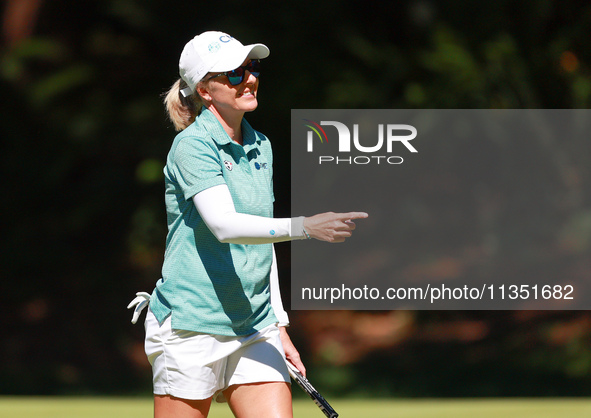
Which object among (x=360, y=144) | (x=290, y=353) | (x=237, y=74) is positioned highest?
(x=360, y=144)

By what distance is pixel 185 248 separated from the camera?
8.14 ft

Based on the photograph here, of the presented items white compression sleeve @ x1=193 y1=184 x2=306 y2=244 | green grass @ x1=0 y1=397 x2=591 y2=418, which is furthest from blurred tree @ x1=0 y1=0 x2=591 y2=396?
white compression sleeve @ x1=193 y1=184 x2=306 y2=244

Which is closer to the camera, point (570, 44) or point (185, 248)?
point (185, 248)

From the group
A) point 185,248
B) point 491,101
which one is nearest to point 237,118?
point 185,248

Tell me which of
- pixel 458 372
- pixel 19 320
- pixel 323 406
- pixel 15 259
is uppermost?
pixel 15 259

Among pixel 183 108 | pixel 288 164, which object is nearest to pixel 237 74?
pixel 183 108

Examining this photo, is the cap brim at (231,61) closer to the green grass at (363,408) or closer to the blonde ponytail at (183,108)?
the blonde ponytail at (183,108)

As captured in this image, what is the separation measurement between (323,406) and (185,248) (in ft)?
2.09

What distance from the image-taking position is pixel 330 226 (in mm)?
2215

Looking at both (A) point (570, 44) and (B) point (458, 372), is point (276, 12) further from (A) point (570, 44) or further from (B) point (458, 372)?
(B) point (458, 372)

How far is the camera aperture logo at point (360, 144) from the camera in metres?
5.54

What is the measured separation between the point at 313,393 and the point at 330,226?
661 millimetres

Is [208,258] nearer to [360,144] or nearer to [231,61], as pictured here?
[231,61]

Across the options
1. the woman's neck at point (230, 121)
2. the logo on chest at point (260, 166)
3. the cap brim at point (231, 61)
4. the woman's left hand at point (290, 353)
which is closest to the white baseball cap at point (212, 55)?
the cap brim at point (231, 61)
